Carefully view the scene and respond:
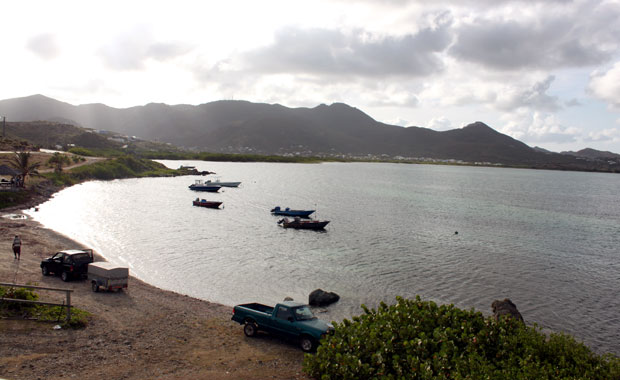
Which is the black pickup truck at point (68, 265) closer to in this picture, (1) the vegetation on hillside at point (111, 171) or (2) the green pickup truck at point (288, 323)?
(2) the green pickup truck at point (288, 323)

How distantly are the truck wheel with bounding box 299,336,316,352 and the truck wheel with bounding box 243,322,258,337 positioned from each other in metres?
2.81

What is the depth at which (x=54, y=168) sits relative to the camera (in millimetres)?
101562

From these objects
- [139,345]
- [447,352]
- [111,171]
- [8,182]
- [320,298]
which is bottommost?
[111,171]

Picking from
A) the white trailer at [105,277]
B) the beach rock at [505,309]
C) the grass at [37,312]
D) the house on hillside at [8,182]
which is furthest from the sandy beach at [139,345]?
the house on hillside at [8,182]

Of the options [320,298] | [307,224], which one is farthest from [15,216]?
[320,298]

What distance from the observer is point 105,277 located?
26.8 m

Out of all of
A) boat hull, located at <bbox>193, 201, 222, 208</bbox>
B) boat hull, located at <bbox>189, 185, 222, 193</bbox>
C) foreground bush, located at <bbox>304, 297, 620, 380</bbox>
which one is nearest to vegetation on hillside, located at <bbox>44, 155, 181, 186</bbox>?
boat hull, located at <bbox>189, 185, 222, 193</bbox>

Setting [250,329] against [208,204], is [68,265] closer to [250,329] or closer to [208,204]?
[250,329]

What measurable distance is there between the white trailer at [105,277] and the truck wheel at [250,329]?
1054 cm

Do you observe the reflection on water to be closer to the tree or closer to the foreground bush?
the tree

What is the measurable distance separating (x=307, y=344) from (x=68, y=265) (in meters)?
Result: 18.2

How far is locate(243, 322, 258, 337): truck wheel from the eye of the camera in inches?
859

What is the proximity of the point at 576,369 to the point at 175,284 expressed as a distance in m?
27.7

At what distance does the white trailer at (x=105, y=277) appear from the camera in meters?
26.8
